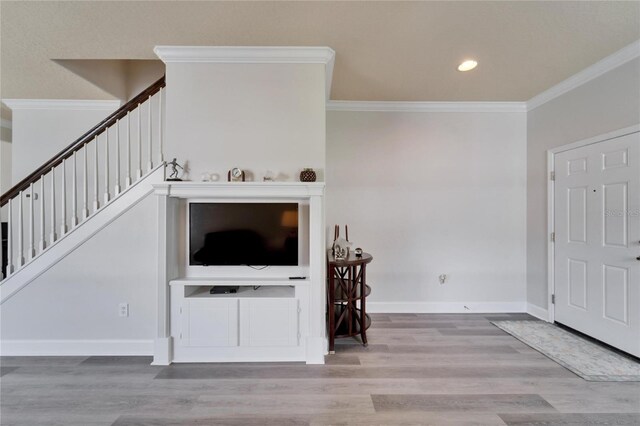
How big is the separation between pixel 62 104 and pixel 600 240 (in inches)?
257

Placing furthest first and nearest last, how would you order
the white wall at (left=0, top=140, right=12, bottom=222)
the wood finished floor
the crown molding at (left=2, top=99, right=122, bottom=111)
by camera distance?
the white wall at (left=0, top=140, right=12, bottom=222) → the crown molding at (left=2, top=99, right=122, bottom=111) → the wood finished floor

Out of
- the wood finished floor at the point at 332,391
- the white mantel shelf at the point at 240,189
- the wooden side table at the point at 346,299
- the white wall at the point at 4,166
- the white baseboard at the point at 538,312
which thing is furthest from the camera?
the white wall at the point at 4,166

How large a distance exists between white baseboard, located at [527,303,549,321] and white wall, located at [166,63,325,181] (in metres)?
3.29

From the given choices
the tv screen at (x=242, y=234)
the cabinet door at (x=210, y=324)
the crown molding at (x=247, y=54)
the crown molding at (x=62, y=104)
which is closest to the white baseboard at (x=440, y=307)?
the tv screen at (x=242, y=234)

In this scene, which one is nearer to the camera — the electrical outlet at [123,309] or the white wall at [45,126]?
the electrical outlet at [123,309]

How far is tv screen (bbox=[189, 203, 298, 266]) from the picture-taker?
8.20 ft

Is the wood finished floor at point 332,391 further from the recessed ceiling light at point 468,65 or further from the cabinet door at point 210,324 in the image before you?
the recessed ceiling light at point 468,65

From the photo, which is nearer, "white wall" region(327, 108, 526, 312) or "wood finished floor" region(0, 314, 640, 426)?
"wood finished floor" region(0, 314, 640, 426)

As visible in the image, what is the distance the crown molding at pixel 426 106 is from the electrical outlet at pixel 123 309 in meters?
3.14

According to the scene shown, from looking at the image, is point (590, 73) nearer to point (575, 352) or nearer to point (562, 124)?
point (562, 124)

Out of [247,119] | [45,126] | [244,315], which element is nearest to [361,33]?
[247,119]

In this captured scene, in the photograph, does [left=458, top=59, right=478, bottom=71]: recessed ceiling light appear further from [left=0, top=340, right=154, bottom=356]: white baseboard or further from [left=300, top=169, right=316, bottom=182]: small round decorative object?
[left=0, top=340, right=154, bottom=356]: white baseboard

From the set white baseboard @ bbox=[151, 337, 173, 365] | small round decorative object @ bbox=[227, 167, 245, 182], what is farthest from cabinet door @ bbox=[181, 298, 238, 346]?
small round decorative object @ bbox=[227, 167, 245, 182]

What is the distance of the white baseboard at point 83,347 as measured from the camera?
2520 millimetres
